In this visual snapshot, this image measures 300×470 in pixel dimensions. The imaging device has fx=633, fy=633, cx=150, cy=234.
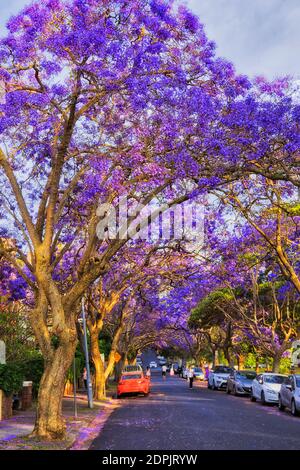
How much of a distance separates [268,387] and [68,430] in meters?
12.8

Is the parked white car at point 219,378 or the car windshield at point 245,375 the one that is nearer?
the car windshield at point 245,375

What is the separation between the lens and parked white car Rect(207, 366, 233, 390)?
40.6m

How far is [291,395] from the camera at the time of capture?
21766 mm

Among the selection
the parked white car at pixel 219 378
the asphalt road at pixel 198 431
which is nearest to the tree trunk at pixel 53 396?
the asphalt road at pixel 198 431

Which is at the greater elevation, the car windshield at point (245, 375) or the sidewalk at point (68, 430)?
the car windshield at point (245, 375)

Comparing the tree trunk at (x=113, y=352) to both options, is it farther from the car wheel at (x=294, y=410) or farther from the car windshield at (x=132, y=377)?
the car wheel at (x=294, y=410)

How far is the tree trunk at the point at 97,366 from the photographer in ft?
97.6

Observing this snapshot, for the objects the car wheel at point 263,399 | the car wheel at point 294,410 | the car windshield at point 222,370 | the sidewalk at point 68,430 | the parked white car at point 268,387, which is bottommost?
the sidewalk at point 68,430

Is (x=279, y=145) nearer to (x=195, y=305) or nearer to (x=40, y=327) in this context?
(x=40, y=327)

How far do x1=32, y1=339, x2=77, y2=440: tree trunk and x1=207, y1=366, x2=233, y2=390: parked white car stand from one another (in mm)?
27385

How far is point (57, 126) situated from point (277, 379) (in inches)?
627

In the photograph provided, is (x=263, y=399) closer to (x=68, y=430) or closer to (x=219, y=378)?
(x=68, y=430)

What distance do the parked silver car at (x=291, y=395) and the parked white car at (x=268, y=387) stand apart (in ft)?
7.05
